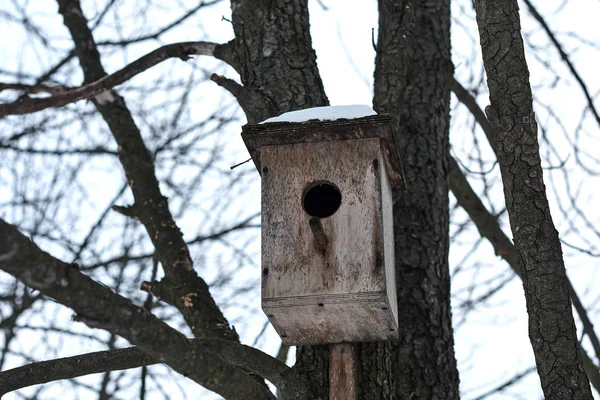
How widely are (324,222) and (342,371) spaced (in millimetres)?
485

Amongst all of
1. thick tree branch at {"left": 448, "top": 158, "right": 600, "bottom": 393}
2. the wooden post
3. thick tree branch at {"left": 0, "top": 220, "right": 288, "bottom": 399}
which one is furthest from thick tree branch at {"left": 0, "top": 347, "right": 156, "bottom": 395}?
thick tree branch at {"left": 448, "top": 158, "right": 600, "bottom": 393}

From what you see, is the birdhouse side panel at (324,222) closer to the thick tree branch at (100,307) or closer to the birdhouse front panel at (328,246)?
the birdhouse front panel at (328,246)

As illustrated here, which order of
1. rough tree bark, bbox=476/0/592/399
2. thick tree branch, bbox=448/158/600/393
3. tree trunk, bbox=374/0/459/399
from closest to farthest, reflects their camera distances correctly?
rough tree bark, bbox=476/0/592/399, tree trunk, bbox=374/0/459/399, thick tree branch, bbox=448/158/600/393

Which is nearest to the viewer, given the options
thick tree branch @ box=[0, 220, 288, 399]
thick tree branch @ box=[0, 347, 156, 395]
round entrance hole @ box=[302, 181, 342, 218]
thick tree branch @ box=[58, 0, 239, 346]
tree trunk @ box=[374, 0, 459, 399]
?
thick tree branch @ box=[0, 220, 288, 399]

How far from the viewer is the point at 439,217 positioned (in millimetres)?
3824

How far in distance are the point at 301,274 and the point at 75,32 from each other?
7.90 ft

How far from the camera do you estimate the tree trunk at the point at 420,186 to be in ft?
11.5

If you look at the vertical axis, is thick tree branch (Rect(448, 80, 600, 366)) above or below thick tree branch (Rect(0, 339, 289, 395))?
above

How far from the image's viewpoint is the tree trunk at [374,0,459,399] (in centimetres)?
349

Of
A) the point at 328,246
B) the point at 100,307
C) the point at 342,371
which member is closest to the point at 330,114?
the point at 328,246

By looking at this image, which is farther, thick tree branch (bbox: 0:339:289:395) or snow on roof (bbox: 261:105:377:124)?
snow on roof (bbox: 261:105:377:124)

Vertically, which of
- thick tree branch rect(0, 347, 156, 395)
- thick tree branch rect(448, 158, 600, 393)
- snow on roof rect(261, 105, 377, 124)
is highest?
thick tree branch rect(448, 158, 600, 393)

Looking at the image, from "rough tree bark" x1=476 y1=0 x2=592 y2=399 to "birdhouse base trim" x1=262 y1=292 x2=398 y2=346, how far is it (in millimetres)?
450

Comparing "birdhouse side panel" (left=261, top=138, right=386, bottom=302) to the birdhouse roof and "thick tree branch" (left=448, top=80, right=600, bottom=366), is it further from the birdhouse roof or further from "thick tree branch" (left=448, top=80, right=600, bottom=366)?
"thick tree branch" (left=448, top=80, right=600, bottom=366)
